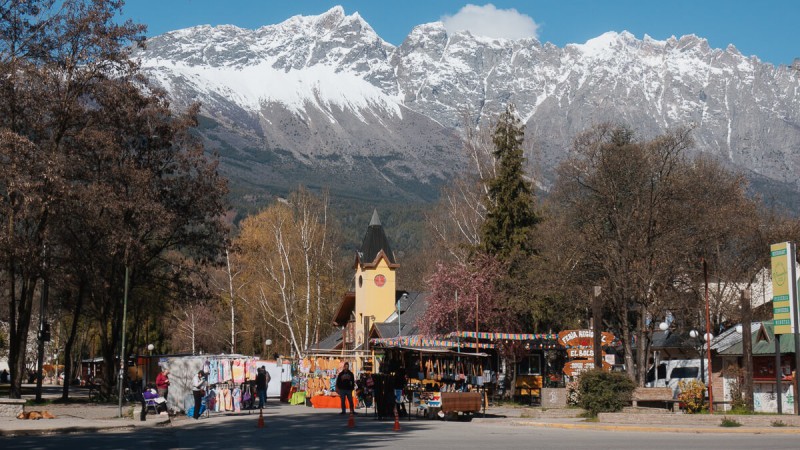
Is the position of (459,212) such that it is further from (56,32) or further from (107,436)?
(107,436)

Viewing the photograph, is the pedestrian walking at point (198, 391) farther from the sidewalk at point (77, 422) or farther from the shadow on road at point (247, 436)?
the shadow on road at point (247, 436)

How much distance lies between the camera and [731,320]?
2137 inches

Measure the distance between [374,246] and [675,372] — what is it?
30.8m

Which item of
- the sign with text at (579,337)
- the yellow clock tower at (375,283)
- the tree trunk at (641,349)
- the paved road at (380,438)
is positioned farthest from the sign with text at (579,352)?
the yellow clock tower at (375,283)

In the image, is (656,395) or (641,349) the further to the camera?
(641,349)

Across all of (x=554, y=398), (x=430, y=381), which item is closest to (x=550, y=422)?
(x=430, y=381)

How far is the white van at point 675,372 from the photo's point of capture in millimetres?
50719

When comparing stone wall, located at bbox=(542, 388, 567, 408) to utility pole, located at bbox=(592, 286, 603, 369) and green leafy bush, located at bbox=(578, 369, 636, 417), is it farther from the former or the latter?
green leafy bush, located at bbox=(578, 369, 636, 417)

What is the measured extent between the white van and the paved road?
22.0 m

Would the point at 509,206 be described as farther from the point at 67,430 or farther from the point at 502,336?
the point at 67,430

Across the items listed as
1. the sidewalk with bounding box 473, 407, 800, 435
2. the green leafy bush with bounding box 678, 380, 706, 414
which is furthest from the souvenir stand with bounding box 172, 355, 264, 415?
the green leafy bush with bounding box 678, 380, 706, 414

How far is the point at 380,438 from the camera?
25.0 meters

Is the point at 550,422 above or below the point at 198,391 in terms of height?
below

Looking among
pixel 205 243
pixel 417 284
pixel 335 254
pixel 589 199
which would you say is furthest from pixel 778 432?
pixel 417 284
